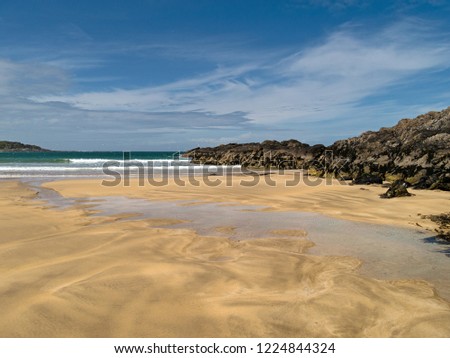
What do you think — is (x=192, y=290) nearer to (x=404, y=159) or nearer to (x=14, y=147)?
(x=404, y=159)

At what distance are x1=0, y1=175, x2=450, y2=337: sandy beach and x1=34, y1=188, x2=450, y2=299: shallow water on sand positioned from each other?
31 cm

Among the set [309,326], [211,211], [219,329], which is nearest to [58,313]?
[219,329]

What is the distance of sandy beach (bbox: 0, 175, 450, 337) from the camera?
11.6ft

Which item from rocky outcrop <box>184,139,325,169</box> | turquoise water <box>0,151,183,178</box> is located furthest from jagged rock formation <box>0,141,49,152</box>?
rocky outcrop <box>184,139,325,169</box>

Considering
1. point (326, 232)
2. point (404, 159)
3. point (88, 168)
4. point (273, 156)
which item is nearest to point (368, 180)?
point (404, 159)

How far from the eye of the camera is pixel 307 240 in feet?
24.1

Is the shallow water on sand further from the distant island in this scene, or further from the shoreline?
the distant island

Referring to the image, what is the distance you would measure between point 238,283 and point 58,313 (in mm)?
2210

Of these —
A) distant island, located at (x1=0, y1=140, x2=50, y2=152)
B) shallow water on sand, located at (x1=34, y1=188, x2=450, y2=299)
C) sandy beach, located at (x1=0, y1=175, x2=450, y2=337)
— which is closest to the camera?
sandy beach, located at (x1=0, y1=175, x2=450, y2=337)

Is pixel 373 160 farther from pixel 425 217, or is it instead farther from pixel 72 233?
pixel 72 233
